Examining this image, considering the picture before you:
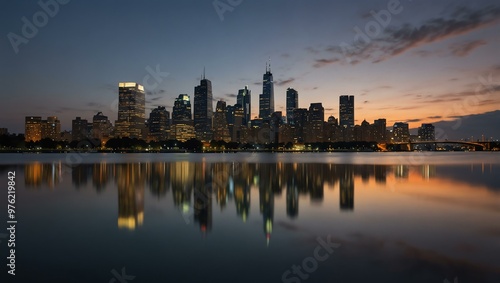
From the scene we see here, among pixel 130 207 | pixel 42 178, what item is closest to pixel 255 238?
pixel 130 207

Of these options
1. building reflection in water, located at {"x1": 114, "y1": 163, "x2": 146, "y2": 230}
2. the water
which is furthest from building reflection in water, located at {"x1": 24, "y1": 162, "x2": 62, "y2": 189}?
the water

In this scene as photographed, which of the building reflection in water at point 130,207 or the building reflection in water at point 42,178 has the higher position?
the building reflection in water at point 130,207

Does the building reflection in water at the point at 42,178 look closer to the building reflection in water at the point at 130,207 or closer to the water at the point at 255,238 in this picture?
the building reflection in water at the point at 130,207

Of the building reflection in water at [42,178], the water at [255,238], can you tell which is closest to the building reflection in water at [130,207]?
the water at [255,238]

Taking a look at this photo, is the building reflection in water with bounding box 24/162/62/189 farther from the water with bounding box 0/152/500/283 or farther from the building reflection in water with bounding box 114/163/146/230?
the water with bounding box 0/152/500/283

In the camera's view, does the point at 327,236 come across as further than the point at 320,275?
Yes

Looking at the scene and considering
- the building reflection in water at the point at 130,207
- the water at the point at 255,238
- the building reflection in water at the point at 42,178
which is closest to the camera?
the water at the point at 255,238

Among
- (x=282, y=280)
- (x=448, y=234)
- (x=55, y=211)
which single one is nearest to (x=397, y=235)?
(x=448, y=234)

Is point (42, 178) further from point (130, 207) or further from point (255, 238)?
point (255, 238)

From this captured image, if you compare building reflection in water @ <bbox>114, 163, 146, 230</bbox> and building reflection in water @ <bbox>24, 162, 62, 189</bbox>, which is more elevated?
building reflection in water @ <bbox>114, 163, 146, 230</bbox>

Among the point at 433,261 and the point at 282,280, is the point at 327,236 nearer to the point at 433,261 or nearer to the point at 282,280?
the point at 433,261

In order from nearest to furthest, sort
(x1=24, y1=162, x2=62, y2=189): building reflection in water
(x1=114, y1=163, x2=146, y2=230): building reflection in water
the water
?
the water → (x1=114, y1=163, x2=146, y2=230): building reflection in water → (x1=24, y1=162, x2=62, y2=189): building reflection in water
